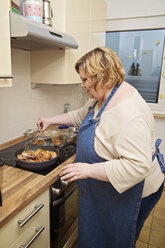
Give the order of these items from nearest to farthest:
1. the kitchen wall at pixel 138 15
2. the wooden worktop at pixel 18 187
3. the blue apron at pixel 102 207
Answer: the wooden worktop at pixel 18 187 → the blue apron at pixel 102 207 → the kitchen wall at pixel 138 15

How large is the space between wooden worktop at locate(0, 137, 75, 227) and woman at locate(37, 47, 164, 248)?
0.10 meters

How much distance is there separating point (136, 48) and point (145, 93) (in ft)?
1.77

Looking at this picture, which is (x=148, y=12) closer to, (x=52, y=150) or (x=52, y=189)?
(x=52, y=150)

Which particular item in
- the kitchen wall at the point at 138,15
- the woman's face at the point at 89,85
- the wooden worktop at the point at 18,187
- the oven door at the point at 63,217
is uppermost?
the kitchen wall at the point at 138,15

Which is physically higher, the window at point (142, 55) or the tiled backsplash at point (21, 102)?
the window at point (142, 55)

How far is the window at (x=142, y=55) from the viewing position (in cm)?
227

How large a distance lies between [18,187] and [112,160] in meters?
0.45

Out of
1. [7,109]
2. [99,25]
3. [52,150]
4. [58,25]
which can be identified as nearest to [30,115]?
[7,109]

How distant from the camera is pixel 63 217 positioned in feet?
4.18

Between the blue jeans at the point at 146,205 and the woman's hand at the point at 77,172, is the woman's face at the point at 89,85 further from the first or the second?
the blue jeans at the point at 146,205

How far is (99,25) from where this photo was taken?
6.56 feet

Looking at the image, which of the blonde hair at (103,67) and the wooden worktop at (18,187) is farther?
the blonde hair at (103,67)

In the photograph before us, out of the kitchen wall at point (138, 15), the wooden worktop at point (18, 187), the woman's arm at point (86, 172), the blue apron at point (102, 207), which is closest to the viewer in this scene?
the wooden worktop at point (18, 187)

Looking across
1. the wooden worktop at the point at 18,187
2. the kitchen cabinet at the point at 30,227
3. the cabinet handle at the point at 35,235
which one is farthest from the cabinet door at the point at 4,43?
the cabinet handle at the point at 35,235
